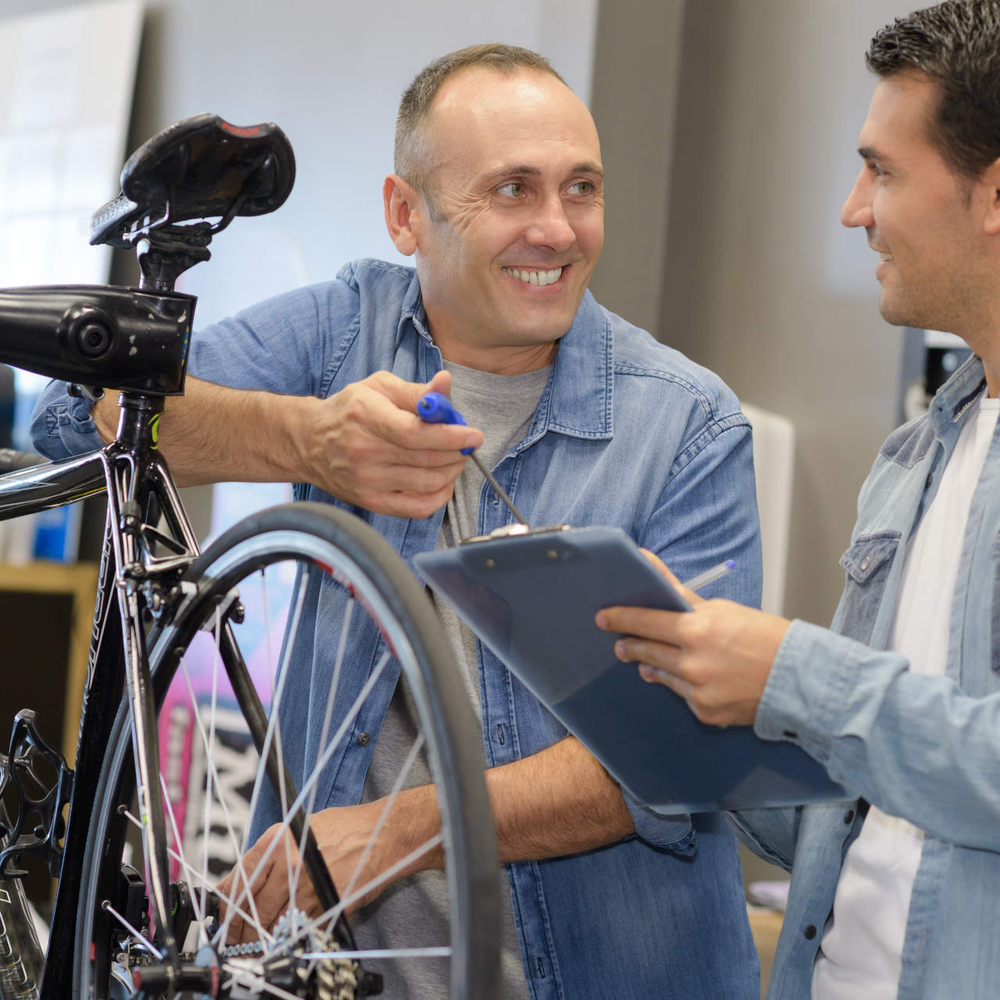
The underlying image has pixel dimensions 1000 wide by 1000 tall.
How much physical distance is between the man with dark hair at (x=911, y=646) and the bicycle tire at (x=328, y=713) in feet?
0.60

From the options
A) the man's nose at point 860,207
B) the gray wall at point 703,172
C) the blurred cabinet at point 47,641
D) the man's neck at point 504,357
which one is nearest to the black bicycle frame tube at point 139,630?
the man's neck at point 504,357

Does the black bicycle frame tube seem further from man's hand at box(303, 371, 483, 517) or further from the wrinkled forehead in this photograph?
the wrinkled forehead

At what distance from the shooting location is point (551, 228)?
1.38 metres

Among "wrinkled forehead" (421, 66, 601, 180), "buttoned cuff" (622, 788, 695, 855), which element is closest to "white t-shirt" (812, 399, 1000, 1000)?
"buttoned cuff" (622, 788, 695, 855)

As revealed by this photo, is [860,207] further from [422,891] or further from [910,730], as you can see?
[422,891]

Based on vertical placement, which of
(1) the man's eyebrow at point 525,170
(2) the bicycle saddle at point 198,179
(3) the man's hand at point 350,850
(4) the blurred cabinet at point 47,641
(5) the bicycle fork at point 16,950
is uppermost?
(1) the man's eyebrow at point 525,170

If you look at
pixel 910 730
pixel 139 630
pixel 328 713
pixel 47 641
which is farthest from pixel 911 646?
pixel 47 641

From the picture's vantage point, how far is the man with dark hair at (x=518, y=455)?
3.92 feet

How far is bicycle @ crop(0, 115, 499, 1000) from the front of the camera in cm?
78

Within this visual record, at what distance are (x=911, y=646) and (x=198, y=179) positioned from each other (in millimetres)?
773

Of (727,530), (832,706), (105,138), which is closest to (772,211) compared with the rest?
(727,530)

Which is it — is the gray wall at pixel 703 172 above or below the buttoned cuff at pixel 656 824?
above

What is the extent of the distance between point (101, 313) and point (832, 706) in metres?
0.67

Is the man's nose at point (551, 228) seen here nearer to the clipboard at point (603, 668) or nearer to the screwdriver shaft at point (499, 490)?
the screwdriver shaft at point (499, 490)
